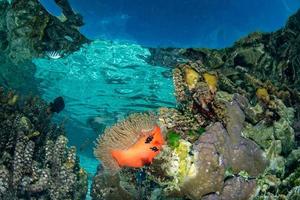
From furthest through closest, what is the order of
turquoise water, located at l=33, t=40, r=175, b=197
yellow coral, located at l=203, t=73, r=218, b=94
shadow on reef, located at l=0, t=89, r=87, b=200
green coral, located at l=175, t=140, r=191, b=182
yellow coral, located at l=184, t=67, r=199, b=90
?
1. turquoise water, located at l=33, t=40, r=175, b=197
2. shadow on reef, located at l=0, t=89, r=87, b=200
3. yellow coral, located at l=203, t=73, r=218, b=94
4. yellow coral, located at l=184, t=67, r=199, b=90
5. green coral, located at l=175, t=140, r=191, b=182

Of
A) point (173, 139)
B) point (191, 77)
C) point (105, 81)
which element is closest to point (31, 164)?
point (173, 139)

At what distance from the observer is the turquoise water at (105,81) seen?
14.3 m

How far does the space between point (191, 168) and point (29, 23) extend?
972cm

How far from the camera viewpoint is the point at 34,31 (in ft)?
42.8

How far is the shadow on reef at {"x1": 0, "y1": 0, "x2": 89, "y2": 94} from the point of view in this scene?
11.8 metres

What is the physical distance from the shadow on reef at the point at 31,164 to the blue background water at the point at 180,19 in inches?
181

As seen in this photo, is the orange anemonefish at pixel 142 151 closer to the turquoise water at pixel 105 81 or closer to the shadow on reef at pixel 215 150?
the shadow on reef at pixel 215 150

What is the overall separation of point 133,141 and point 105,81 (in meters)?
11.5

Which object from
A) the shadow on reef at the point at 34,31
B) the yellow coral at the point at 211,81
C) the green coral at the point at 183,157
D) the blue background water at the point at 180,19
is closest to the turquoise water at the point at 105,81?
the shadow on reef at the point at 34,31

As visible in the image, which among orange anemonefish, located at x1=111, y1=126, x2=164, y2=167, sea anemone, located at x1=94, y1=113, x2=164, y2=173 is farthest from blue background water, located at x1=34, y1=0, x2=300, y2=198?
orange anemonefish, located at x1=111, y1=126, x2=164, y2=167

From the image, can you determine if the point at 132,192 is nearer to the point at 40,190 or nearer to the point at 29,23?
the point at 40,190

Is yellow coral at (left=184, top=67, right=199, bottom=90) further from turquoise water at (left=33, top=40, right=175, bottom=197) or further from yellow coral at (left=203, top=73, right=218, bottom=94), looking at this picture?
turquoise water at (left=33, top=40, right=175, bottom=197)

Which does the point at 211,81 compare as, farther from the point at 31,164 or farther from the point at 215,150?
the point at 31,164

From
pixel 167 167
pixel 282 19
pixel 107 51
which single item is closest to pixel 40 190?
pixel 167 167
